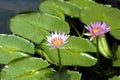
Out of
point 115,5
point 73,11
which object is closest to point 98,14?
point 73,11

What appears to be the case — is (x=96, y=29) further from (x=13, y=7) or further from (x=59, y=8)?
(x=13, y=7)

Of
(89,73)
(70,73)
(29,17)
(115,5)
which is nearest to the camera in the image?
(70,73)

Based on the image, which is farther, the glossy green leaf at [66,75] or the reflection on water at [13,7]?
the reflection on water at [13,7]

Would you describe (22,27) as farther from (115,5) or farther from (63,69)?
(115,5)

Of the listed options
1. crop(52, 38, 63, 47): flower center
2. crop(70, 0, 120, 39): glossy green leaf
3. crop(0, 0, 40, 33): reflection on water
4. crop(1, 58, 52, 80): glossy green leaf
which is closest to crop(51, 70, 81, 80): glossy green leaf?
crop(1, 58, 52, 80): glossy green leaf

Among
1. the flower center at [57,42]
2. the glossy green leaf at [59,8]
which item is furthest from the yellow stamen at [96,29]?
the glossy green leaf at [59,8]

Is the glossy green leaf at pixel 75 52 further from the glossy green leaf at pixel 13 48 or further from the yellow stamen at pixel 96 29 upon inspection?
the yellow stamen at pixel 96 29
